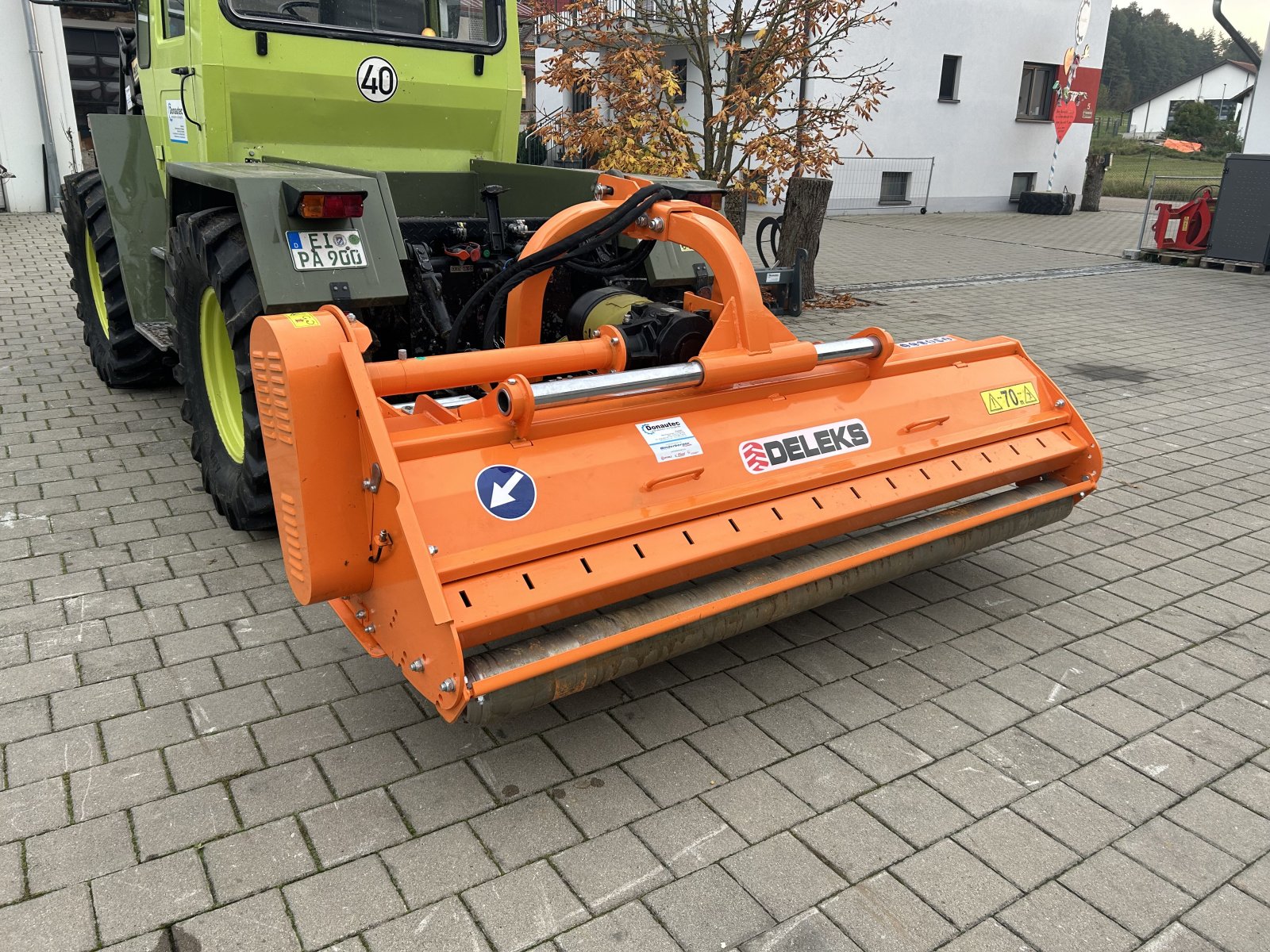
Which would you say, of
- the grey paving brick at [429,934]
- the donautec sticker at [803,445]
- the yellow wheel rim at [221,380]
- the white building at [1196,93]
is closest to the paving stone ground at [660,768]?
the grey paving brick at [429,934]

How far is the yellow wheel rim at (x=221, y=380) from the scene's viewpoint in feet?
13.0

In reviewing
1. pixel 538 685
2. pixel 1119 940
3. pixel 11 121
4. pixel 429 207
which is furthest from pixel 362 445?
pixel 11 121

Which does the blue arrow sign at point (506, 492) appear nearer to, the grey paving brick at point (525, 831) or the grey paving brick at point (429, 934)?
the grey paving brick at point (525, 831)

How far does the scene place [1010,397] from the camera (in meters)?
3.59

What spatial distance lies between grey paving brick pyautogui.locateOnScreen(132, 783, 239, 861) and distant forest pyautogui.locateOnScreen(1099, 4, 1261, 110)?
242ft

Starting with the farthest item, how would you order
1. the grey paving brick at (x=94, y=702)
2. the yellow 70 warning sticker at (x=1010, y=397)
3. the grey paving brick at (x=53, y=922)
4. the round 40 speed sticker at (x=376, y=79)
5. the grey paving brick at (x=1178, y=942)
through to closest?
the round 40 speed sticker at (x=376, y=79), the yellow 70 warning sticker at (x=1010, y=397), the grey paving brick at (x=94, y=702), the grey paving brick at (x=1178, y=942), the grey paving brick at (x=53, y=922)

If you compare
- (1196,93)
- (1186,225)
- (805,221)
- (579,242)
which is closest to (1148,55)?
(1196,93)

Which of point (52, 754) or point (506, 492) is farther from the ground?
point (506, 492)

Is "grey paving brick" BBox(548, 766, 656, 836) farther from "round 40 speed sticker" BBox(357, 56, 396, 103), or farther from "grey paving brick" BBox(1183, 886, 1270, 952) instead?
"round 40 speed sticker" BBox(357, 56, 396, 103)

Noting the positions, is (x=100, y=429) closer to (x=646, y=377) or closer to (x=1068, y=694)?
(x=646, y=377)

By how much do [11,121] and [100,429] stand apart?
9940 mm

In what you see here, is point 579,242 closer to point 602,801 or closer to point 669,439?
point 669,439

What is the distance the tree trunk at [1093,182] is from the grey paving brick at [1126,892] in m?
21.1

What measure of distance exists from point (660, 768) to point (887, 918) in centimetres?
71
